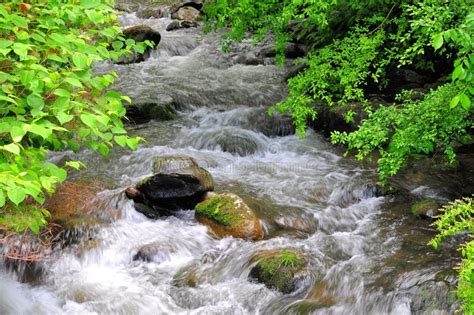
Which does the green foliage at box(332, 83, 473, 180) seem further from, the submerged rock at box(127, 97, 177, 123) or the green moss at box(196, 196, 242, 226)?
the submerged rock at box(127, 97, 177, 123)

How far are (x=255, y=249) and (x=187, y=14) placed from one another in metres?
16.0

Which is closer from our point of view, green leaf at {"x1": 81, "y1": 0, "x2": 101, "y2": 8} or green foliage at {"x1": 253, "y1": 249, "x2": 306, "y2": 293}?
green leaf at {"x1": 81, "y1": 0, "x2": 101, "y2": 8}

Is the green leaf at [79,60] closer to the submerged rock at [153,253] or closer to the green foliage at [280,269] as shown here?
the green foliage at [280,269]

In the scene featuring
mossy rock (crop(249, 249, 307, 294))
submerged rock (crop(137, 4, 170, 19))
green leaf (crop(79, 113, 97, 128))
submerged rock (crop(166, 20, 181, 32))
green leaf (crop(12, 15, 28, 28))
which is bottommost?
mossy rock (crop(249, 249, 307, 294))

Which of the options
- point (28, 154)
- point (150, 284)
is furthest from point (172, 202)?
point (28, 154)

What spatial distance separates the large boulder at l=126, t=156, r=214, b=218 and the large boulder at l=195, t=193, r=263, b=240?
37cm

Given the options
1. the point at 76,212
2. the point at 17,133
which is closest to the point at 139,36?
the point at 76,212

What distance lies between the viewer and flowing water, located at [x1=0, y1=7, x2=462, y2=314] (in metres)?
5.35

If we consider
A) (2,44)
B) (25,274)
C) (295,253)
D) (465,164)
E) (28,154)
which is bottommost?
(25,274)

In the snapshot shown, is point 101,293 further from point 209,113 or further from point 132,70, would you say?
point 132,70

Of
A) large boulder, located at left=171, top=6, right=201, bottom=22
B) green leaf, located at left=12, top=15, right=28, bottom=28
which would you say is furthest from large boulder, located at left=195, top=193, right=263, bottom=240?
large boulder, located at left=171, top=6, right=201, bottom=22

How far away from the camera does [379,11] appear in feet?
29.1

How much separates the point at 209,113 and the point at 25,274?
6.80 meters

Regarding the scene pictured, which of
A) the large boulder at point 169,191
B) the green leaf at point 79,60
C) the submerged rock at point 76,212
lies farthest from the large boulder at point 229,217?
the green leaf at point 79,60
